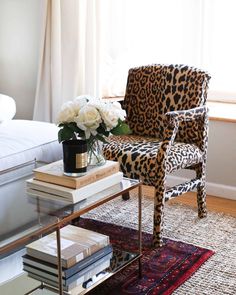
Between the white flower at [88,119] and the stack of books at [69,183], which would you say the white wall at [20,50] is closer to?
the stack of books at [69,183]

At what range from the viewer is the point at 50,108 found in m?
3.91

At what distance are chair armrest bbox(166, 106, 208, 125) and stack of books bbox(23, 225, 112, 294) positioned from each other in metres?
0.76

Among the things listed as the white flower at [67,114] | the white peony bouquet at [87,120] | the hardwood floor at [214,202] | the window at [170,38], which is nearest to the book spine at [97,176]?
the white peony bouquet at [87,120]

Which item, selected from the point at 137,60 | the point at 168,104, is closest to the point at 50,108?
the point at 137,60

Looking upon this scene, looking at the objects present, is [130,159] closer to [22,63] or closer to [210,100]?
[210,100]

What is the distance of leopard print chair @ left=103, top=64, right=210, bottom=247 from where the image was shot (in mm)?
2658

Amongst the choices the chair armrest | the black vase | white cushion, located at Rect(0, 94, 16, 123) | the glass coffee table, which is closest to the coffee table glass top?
the glass coffee table

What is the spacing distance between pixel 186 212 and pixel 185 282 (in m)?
0.85

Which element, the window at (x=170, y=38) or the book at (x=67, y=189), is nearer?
the book at (x=67, y=189)

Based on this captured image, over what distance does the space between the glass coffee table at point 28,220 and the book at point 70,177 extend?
2.7 inches

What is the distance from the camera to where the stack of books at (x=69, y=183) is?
203cm

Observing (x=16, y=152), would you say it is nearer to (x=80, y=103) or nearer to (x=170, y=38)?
(x=80, y=103)

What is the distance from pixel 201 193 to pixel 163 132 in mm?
423

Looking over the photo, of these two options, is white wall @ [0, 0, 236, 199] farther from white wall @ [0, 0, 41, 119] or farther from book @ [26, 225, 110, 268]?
book @ [26, 225, 110, 268]
